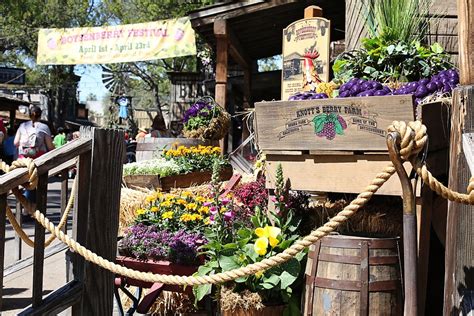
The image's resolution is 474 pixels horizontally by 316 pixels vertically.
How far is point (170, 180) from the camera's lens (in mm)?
6668

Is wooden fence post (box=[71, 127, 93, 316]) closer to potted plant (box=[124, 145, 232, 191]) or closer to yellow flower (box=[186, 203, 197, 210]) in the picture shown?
yellow flower (box=[186, 203, 197, 210])

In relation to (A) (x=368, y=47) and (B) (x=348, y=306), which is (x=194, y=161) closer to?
(A) (x=368, y=47)

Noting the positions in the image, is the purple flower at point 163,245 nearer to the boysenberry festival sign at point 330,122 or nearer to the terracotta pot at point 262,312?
the terracotta pot at point 262,312

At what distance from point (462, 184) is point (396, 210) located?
1.11 meters

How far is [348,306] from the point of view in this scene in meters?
2.84

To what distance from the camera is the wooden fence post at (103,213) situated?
9.98 feet

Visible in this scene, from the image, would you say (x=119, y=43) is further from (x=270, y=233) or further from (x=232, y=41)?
(x=270, y=233)

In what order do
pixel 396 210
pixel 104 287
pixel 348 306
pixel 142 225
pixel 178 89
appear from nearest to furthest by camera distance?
pixel 348 306 < pixel 104 287 < pixel 396 210 < pixel 142 225 < pixel 178 89

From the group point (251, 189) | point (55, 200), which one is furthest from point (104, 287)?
point (55, 200)

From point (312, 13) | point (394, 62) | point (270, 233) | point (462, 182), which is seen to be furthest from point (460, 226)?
point (312, 13)

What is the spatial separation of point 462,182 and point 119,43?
36.9ft

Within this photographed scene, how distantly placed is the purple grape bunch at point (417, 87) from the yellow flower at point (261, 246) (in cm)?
113

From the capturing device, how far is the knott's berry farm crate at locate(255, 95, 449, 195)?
3238 millimetres

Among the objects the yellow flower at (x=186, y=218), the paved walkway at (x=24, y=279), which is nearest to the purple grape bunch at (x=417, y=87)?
the yellow flower at (x=186, y=218)
